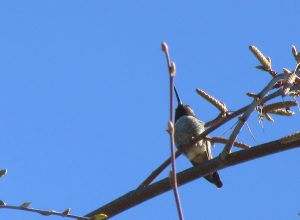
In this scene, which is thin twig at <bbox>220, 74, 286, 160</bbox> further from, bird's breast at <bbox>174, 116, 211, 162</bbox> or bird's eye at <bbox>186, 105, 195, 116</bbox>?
bird's eye at <bbox>186, 105, 195, 116</bbox>

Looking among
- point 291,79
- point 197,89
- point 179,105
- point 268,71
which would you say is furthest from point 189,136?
point 291,79

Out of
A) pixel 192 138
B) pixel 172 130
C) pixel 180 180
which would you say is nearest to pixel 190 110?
pixel 192 138

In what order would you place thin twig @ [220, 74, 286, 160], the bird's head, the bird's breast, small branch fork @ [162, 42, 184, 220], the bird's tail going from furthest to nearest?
1. the bird's head
2. the bird's breast
3. the bird's tail
4. thin twig @ [220, 74, 286, 160]
5. small branch fork @ [162, 42, 184, 220]

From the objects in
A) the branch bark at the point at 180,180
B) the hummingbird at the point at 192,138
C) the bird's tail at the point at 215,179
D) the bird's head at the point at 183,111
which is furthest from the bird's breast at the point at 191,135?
the branch bark at the point at 180,180

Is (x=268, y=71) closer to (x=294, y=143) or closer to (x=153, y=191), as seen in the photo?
(x=294, y=143)

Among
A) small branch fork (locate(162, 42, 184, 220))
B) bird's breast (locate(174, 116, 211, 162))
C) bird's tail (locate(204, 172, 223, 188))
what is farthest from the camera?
bird's breast (locate(174, 116, 211, 162))

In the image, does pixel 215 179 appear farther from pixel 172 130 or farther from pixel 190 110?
pixel 172 130

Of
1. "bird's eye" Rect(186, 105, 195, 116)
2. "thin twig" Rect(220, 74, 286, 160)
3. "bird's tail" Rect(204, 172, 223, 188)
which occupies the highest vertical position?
"bird's eye" Rect(186, 105, 195, 116)

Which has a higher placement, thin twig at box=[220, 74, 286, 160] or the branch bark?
thin twig at box=[220, 74, 286, 160]

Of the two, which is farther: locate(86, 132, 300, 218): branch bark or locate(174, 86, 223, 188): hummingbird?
locate(174, 86, 223, 188): hummingbird

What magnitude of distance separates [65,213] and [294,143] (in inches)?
35.7

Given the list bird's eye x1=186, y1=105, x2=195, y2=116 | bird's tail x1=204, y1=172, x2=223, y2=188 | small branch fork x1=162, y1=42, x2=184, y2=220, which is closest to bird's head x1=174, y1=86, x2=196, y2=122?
bird's eye x1=186, y1=105, x2=195, y2=116

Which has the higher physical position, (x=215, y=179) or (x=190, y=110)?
(x=190, y=110)

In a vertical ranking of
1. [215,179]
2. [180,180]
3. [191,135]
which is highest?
[191,135]
